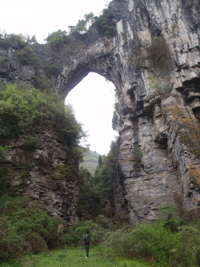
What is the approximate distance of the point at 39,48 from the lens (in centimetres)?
2994

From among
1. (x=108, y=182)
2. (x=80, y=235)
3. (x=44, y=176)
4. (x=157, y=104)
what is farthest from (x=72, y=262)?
(x=108, y=182)

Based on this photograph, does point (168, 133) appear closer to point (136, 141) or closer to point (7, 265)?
point (136, 141)

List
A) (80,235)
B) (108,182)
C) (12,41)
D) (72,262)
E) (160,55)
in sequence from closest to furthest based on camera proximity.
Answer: (72,262) < (80,235) < (160,55) < (108,182) < (12,41)

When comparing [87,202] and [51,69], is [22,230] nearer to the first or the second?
[87,202]

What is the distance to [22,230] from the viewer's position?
30.0ft

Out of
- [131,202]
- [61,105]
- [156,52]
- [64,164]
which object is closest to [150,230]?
[131,202]

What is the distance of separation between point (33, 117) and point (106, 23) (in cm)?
1702

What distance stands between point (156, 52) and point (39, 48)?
57.1 feet

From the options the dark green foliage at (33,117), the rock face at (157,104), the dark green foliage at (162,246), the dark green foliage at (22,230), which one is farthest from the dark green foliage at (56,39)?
the dark green foliage at (162,246)

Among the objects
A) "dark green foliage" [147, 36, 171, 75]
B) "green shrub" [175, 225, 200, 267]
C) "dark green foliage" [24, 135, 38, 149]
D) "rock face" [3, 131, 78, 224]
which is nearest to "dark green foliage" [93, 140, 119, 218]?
"rock face" [3, 131, 78, 224]

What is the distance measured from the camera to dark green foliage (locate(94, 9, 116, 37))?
86.8 feet

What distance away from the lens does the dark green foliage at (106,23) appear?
26.5 metres

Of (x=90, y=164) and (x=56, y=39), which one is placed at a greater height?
(x=56, y=39)

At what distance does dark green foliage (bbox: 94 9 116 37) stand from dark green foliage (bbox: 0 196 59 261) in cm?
2153
